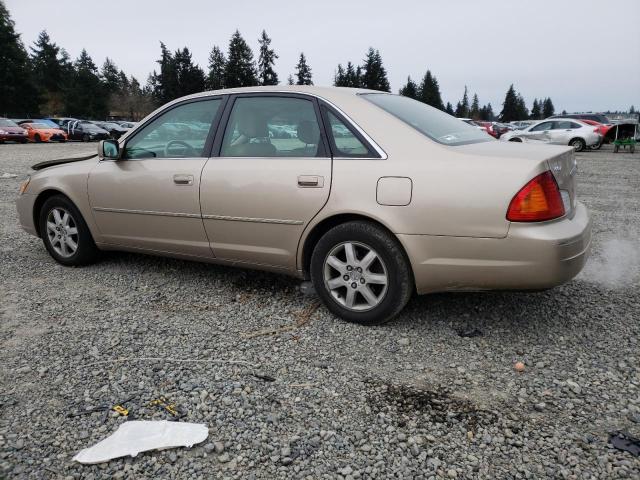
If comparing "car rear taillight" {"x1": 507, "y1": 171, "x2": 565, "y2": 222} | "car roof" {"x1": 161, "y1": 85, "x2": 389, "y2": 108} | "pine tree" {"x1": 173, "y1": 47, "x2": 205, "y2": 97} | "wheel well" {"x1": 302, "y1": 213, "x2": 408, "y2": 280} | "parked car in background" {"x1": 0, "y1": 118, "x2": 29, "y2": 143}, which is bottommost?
"wheel well" {"x1": 302, "y1": 213, "x2": 408, "y2": 280}

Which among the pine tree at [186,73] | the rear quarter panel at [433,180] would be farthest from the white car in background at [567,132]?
the pine tree at [186,73]

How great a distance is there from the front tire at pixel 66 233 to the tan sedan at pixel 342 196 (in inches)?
7.0

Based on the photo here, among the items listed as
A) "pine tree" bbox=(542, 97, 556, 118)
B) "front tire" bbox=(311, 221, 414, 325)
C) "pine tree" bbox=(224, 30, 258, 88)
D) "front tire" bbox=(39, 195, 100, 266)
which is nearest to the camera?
"front tire" bbox=(311, 221, 414, 325)

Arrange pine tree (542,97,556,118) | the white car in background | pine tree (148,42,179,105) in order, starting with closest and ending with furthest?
1. the white car in background
2. pine tree (148,42,179,105)
3. pine tree (542,97,556,118)

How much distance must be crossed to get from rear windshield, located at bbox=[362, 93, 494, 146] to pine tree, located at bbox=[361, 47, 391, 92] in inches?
3501

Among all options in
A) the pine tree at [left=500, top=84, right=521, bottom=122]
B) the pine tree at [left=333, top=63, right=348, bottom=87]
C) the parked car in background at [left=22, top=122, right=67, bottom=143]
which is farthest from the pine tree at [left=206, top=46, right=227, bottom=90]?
the parked car in background at [left=22, top=122, right=67, bottom=143]

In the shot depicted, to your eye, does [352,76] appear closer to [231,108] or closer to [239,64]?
[239,64]

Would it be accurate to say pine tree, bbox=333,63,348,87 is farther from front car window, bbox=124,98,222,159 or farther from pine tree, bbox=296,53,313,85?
front car window, bbox=124,98,222,159

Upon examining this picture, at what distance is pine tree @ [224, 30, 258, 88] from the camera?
8638 centimetres

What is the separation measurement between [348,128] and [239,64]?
298 feet

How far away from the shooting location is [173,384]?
2674mm

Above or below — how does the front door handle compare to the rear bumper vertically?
above

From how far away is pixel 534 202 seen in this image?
2777mm

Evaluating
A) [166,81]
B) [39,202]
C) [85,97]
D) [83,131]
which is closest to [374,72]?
[166,81]
